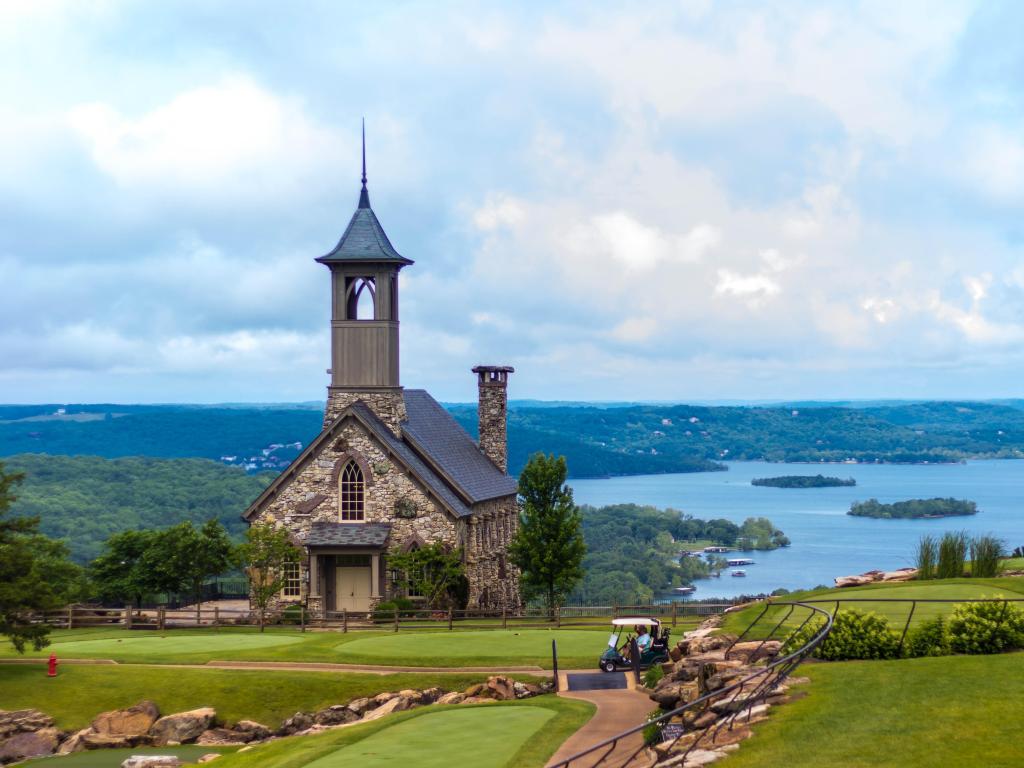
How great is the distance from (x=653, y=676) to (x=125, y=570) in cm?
2821

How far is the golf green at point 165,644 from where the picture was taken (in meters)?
40.0

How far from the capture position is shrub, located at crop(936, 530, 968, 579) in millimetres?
36781

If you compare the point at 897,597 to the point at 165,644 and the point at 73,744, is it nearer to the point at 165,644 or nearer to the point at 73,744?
the point at 73,744

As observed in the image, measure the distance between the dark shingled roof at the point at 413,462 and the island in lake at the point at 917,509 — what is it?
12172 cm

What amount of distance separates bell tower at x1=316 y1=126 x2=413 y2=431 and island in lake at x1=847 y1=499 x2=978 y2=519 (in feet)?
401

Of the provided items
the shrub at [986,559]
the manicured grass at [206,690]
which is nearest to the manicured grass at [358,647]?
the manicured grass at [206,690]

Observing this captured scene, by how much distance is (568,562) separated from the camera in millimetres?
53812

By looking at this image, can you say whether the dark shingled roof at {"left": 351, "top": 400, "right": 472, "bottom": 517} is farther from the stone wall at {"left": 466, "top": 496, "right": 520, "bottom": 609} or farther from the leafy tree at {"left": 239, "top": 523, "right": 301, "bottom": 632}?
the leafy tree at {"left": 239, "top": 523, "right": 301, "bottom": 632}

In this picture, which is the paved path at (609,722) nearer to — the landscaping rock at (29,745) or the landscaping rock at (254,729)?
the landscaping rock at (254,729)

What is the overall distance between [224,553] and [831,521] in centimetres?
12642

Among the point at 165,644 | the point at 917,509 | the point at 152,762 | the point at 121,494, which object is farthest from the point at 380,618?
the point at 917,509

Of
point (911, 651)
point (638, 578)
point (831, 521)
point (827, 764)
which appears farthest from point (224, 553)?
point (831, 521)

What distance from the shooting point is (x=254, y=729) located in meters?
32.6

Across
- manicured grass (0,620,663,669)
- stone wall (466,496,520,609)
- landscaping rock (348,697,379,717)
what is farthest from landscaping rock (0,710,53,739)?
stone wall (466,496,520,609)
